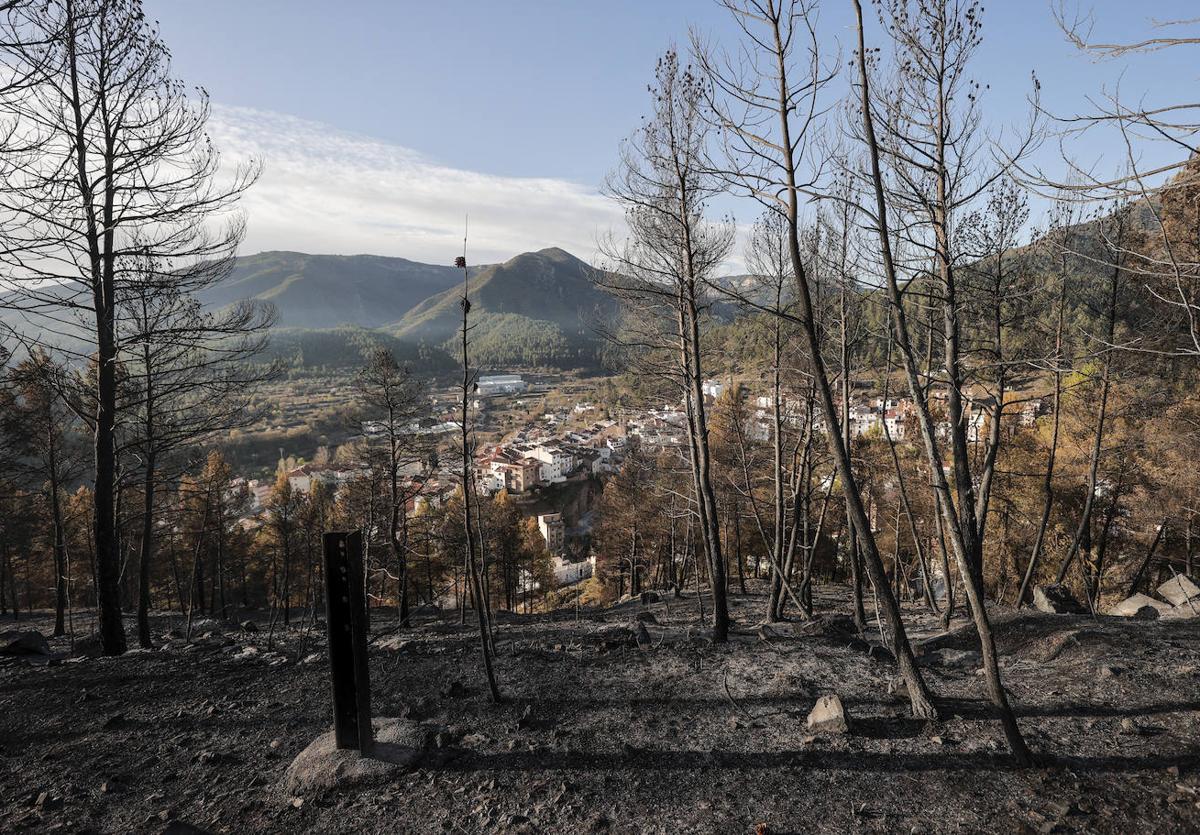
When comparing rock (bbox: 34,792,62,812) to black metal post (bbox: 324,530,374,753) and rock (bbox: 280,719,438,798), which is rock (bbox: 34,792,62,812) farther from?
black metal post (bbox: 324,530,374,753)

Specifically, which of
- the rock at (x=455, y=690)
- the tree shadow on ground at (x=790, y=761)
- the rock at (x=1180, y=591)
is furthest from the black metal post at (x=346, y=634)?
the rock at (x=1180, y=591)

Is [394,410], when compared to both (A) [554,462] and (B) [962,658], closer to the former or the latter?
(B) [962,658]

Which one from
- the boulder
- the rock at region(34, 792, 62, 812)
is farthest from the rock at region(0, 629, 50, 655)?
the rock at region(34, 792, 62, 812)

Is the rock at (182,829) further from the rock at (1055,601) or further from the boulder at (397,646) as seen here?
the rock at (1055,601)

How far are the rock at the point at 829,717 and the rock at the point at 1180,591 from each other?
1132 centimetres

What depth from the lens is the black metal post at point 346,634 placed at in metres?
4.12

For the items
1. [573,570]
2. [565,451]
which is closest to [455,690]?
[573,570]

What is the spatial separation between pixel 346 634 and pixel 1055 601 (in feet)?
39.1

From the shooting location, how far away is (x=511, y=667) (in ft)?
21.1

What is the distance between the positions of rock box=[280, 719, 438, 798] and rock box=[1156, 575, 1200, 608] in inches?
568

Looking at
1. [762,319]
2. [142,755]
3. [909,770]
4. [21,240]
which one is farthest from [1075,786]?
[21,240]

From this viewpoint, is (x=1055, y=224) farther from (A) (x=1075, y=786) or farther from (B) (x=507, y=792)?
(B) (x=507, y=792)

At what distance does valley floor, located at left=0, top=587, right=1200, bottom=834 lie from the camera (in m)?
3.48

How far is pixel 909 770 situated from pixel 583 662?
3.56m
